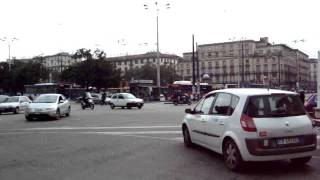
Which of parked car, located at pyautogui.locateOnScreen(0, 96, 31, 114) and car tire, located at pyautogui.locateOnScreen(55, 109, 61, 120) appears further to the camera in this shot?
parked car, located at pyautogui.locateOnScreen(0, 96, 31, 114)

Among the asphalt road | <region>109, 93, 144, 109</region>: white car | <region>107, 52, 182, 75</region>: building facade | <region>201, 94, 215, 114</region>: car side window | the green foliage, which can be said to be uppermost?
<region>107, 52, 182, 75</region>: building facade

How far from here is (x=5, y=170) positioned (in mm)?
9578

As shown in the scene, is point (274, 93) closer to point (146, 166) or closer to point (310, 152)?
point (310, 152)

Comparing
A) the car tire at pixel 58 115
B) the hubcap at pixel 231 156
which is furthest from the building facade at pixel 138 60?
the hubcap at pixel 231 156

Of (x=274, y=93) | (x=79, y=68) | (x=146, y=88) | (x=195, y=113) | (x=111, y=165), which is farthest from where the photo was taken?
(x=79, y=68)

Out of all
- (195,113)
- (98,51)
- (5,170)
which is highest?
(98,51)

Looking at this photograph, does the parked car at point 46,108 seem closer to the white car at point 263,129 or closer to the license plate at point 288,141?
the white car at point 263,129

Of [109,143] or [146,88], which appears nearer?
[109,143]

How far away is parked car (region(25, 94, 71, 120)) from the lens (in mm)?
24928

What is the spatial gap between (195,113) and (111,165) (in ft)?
8.57

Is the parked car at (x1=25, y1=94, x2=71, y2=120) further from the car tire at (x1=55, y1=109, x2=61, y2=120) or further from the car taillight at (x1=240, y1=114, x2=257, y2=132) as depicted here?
the car taillight at (x1=240, y1=114, x2=257, y2=132)

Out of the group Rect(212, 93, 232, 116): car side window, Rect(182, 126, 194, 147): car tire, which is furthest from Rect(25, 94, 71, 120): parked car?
Rect(212, 93, 232, 116): car side window

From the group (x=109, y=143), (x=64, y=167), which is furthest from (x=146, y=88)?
(x=64, y=167)

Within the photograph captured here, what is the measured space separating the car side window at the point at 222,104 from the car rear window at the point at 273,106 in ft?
2.15
